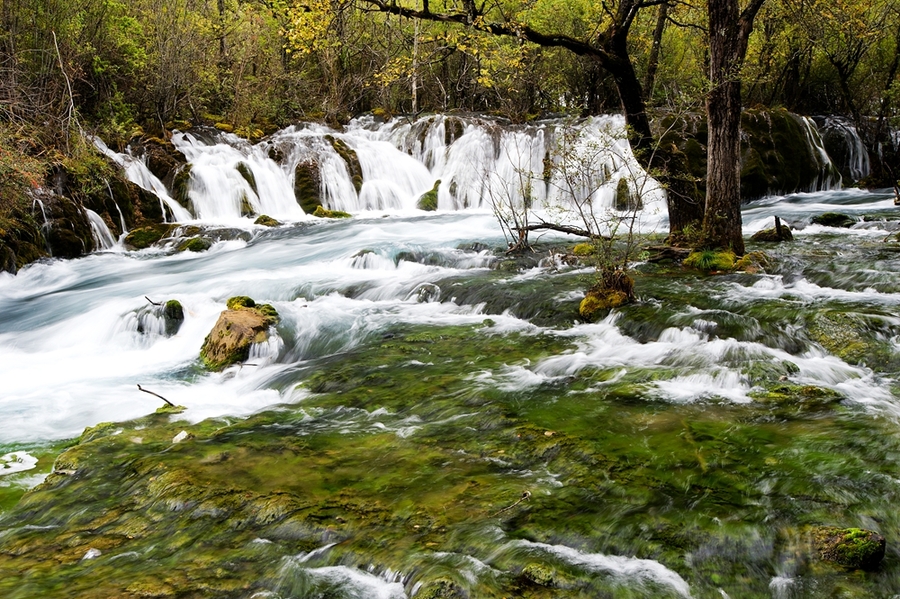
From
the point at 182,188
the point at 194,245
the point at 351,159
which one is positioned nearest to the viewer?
the point at 194,245

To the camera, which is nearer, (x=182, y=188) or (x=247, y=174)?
(x=182, y=188)

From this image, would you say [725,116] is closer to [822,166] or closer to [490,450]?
[490,450]

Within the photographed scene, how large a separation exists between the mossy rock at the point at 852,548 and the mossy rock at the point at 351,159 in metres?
19.0

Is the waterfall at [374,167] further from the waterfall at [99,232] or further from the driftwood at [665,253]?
the driftwood at [665,253]

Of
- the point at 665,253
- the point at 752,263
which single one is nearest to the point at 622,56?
the point at 665,253

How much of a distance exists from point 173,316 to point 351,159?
1313 centimetres

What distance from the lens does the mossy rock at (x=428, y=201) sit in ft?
67.3

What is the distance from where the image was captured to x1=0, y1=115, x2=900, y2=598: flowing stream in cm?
334

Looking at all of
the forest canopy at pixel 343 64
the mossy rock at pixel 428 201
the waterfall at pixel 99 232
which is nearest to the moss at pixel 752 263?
the forest canopy at pixel 343 64

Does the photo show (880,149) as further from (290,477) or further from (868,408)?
(290,477)

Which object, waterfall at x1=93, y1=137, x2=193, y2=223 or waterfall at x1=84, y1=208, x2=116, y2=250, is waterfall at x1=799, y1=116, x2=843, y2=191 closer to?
waterfall at x1=93, y1=137, x2=193, y2=223

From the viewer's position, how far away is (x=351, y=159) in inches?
835

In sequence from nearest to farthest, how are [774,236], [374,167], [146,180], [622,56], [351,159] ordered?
[622,56]
[774,236]
[146,180]
[351,159]
[374,167]

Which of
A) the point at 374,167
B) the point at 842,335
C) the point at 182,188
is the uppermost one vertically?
the point at 374,167
